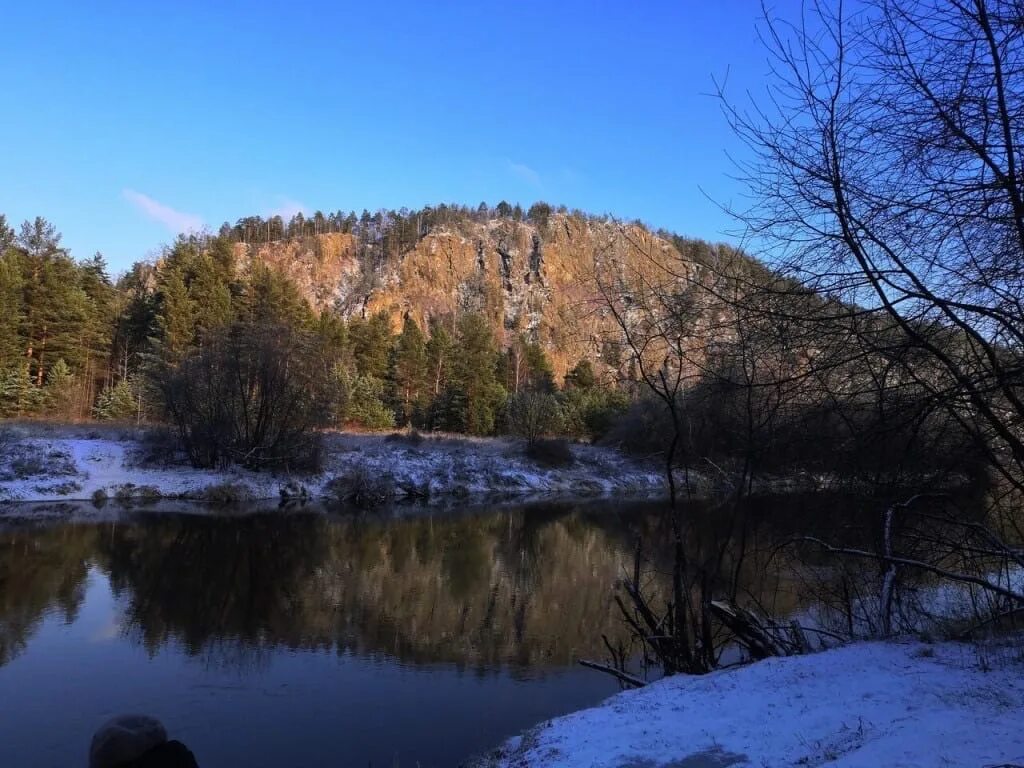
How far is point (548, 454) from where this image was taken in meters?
45.2

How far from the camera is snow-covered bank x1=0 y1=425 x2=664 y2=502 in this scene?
2841 centimetres

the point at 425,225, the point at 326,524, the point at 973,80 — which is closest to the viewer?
the point at 973,80

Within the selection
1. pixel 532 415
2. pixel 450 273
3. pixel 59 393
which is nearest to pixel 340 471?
pixel 532 415

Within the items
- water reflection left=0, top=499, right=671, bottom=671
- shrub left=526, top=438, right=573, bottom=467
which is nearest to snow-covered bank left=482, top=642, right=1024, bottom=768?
water reflection left=0, top=499, right=671, bottom=671

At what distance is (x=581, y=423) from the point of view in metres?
58.8

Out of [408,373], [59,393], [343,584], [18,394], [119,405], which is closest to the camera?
[343,584]

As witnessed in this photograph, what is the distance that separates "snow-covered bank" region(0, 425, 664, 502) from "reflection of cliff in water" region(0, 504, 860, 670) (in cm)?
650

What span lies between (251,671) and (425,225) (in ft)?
385

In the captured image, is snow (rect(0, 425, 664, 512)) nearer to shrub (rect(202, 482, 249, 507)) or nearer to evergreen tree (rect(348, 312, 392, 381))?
shrub (rect(202, 482, 249, 507))

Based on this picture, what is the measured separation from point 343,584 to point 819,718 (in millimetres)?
11472

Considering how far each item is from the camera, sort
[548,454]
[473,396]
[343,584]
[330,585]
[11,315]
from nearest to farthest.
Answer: [330,585]
[343,584]
[11,315]
[548,454]
[473,396]

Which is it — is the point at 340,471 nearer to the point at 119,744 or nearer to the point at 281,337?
the point at 281,337

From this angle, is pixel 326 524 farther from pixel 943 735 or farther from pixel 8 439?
pixel 943 735

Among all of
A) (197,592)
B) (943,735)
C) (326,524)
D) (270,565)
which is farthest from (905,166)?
(326,524)
